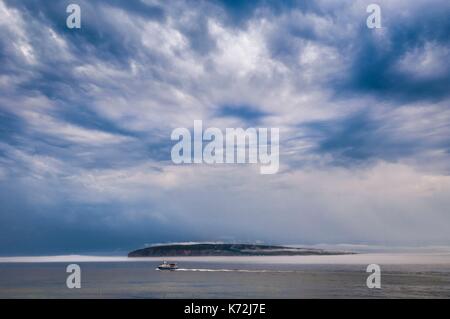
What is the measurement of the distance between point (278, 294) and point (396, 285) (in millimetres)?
28803
